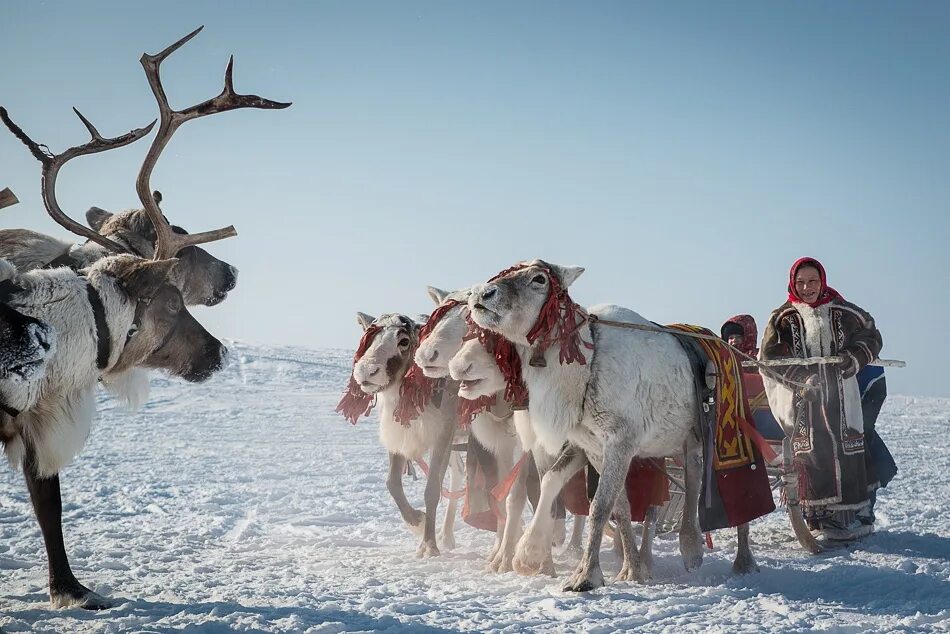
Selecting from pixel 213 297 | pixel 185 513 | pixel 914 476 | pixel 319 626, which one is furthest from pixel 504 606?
pixel 914 476

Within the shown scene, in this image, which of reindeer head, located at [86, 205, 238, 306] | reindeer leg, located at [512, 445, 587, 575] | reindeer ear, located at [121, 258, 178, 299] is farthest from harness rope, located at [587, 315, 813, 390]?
reindeer head, located at [86, 205, 238, 306]

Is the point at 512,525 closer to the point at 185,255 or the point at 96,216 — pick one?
the point at 185,255

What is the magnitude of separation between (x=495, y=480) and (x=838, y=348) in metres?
2.87

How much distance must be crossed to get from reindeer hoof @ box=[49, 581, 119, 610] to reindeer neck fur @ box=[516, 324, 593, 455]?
2606 mm

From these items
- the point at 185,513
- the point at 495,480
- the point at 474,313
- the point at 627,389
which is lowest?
the point at 185,513

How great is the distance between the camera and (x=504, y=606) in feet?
14.4

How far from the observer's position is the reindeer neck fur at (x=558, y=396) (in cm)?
494

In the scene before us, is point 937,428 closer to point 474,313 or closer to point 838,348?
point 838,348

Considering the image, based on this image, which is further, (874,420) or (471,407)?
(874,420)

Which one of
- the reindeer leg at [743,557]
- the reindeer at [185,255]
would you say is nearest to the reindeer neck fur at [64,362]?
the reindeer at [185,255]

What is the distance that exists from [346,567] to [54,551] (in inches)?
74.6

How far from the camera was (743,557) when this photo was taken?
5336mm

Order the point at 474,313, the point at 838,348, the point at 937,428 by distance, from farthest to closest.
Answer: the point at 937,428 < the point at 838,348 < the point at 474,313

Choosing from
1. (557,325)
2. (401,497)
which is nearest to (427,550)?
(401,497)
